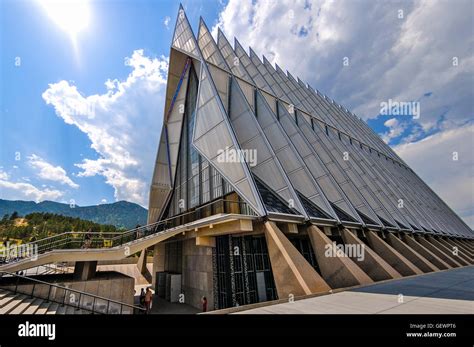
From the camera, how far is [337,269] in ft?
32.7

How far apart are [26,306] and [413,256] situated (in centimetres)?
2173

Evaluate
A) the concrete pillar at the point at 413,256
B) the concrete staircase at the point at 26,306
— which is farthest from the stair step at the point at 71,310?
the concrete pillar at the point at 413,256

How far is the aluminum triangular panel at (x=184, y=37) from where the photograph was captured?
68.6ft

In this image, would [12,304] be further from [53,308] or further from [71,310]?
[71,310]

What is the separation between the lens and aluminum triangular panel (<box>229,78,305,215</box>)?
13.3 meters

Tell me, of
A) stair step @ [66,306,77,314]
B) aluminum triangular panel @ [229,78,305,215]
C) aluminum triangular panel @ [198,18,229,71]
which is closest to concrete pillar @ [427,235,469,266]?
aluminum triangular panel @ [229,78,305,215]

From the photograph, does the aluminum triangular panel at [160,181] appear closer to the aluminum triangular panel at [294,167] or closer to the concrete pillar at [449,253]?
the aluminum triangular panel at [294,167]

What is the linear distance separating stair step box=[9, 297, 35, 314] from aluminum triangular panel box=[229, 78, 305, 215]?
1223 cm

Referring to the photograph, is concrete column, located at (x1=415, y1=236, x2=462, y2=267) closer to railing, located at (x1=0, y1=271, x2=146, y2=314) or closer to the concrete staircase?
railing, located at (x1=0, y1=271, x2=146, y2=314)

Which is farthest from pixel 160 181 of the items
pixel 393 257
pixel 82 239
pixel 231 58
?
pixel 393 257

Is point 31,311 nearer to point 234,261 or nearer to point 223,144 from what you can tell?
point 234,261

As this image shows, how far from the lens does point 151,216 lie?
32531mm

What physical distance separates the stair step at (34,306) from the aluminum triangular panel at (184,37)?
61.9 ft
